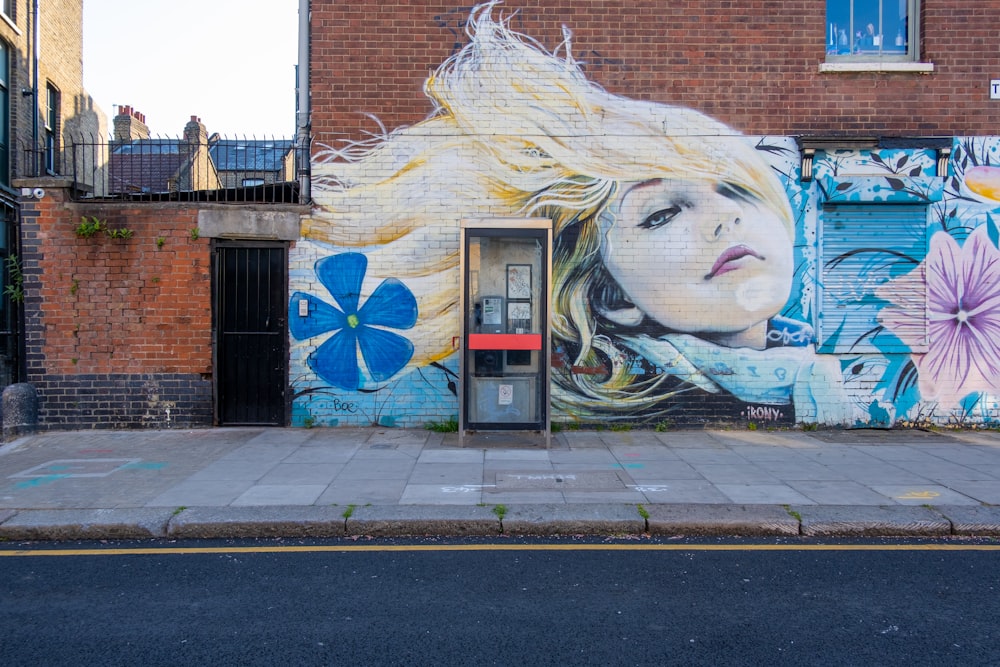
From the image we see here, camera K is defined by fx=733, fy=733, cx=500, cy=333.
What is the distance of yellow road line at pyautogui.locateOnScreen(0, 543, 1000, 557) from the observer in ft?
17.8

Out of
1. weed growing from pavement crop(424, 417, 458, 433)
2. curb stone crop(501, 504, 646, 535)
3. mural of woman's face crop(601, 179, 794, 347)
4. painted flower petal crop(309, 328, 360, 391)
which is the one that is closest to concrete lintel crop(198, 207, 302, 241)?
painted flower petal crop(309, 328, 360, 391)

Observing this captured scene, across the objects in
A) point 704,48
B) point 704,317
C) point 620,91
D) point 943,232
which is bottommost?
point 704,317

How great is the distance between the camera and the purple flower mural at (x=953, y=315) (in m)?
9.73

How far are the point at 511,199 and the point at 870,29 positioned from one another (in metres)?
5.52

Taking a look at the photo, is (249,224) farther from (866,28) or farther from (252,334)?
(866,28)

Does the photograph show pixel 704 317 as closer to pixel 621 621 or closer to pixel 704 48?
pixel 704 48

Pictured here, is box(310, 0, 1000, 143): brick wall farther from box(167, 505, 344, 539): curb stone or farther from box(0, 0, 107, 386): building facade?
box(167, 505, 344, 539): curb stone

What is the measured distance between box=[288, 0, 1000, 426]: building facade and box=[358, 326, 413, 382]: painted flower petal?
0.10 ft

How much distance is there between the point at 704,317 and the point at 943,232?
3375 millimetres

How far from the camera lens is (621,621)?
4.19 m

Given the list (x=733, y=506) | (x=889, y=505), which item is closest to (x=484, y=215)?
(x=733, y=506)

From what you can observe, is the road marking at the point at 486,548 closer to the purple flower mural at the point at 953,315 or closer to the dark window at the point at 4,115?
the purple flower mural at the point at 953,315

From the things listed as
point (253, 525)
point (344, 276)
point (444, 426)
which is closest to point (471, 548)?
point (253, 525)

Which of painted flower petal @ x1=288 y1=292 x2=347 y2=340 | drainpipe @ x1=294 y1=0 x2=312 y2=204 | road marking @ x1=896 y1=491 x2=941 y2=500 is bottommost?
road marking @ x1=896 y1=491 x2=941 y2=500
